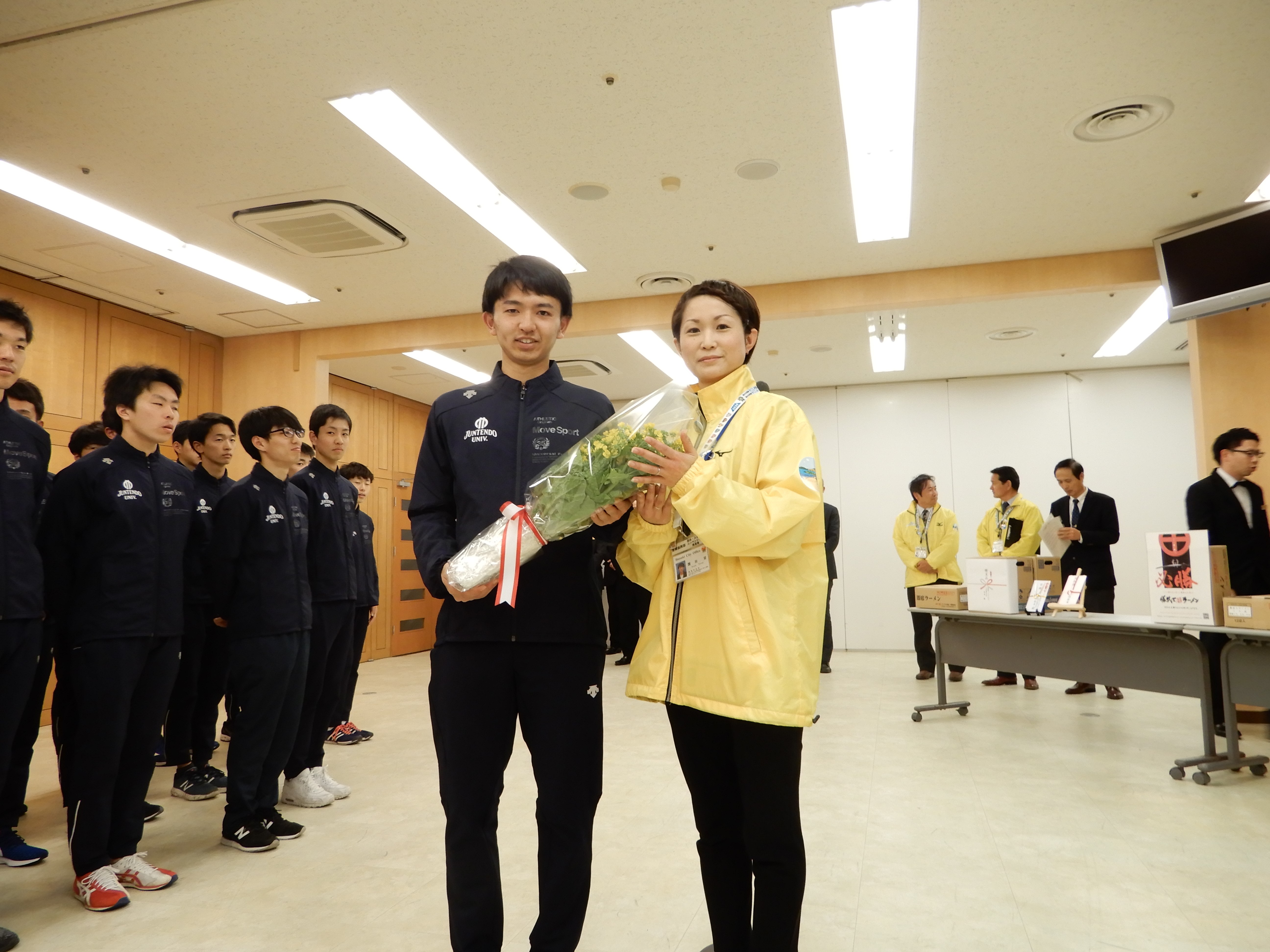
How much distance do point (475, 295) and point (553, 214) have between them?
167 centimetres

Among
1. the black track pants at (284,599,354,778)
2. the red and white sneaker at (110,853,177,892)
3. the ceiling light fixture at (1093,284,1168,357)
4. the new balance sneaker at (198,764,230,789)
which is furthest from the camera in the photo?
the ceiling light fixture at (1093,284,1168,357)

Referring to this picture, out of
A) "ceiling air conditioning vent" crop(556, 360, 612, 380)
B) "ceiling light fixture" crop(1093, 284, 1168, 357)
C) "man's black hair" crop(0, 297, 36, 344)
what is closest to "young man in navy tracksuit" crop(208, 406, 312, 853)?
"man's black hair" crop(0, 297, 36, 344)

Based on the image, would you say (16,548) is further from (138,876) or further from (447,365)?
(447,365)

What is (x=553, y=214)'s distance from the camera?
200 inches

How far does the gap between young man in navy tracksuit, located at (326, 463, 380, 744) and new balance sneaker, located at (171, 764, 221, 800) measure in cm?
59

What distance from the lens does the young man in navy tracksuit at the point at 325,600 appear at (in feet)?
11.2

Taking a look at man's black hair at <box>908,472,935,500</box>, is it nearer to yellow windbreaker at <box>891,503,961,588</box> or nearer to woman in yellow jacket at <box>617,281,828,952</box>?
yellow windbreaker at <box>891,503,961,588</box>

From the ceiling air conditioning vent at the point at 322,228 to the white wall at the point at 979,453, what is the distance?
6.26m

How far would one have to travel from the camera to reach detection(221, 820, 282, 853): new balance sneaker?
2.89m

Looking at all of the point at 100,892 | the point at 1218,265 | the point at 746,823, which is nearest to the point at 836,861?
the point at 746,823

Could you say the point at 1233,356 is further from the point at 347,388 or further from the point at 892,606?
the point at 347,388

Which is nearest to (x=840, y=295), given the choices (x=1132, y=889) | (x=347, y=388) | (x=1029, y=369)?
(x=1029, y=369)

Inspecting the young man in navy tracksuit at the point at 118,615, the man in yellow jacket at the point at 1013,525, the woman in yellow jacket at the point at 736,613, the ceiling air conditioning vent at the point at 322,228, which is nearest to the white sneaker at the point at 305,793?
the young man in navy tracksuit at the point at 118,615

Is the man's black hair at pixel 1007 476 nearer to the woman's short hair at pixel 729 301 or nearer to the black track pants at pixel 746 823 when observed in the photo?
the woman's short hair at pixel 729 301
